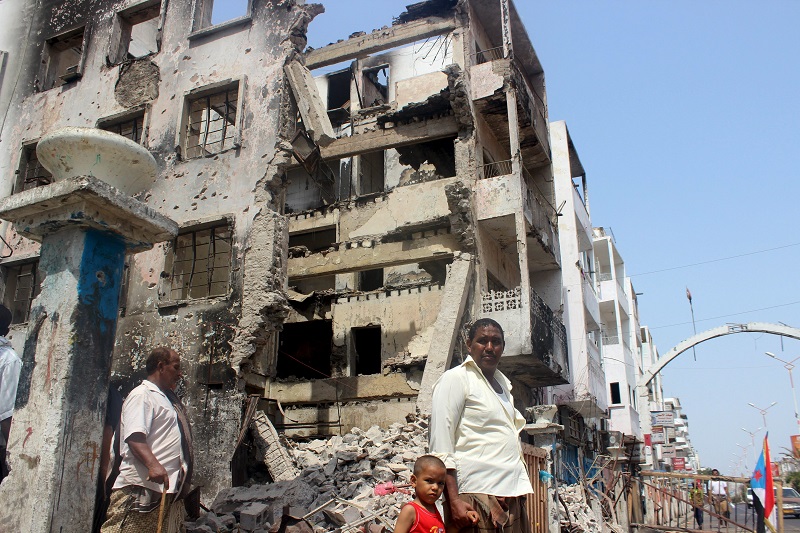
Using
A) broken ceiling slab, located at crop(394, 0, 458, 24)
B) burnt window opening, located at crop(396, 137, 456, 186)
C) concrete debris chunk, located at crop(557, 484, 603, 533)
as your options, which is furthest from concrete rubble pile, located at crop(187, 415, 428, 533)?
broken ceiling slab, located at crop(394, 0, 458, 24)

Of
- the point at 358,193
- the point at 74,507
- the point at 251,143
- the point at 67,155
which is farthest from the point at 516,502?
the point at 358,193

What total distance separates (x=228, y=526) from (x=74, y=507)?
2649mm

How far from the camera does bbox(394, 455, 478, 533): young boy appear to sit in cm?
328

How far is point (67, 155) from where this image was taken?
459cm

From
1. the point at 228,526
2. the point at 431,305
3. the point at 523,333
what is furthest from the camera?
the point at 431,305

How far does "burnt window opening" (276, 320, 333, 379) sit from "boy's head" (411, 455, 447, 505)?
15.2m

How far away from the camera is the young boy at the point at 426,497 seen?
3.28 metres

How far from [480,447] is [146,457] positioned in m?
2.03

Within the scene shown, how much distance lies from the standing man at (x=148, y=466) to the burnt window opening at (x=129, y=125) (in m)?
10.1

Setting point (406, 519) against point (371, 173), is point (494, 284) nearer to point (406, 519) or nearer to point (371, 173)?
point (371, 173)

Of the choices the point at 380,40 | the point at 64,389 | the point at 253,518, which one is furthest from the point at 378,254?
the point at 64,389

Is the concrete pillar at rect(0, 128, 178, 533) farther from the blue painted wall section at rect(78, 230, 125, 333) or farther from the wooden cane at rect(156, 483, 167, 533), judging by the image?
the wooden cane at rect(156, 483, 167, 533)

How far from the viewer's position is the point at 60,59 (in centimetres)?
1507

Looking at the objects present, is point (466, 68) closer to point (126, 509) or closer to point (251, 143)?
point (251, 143)
